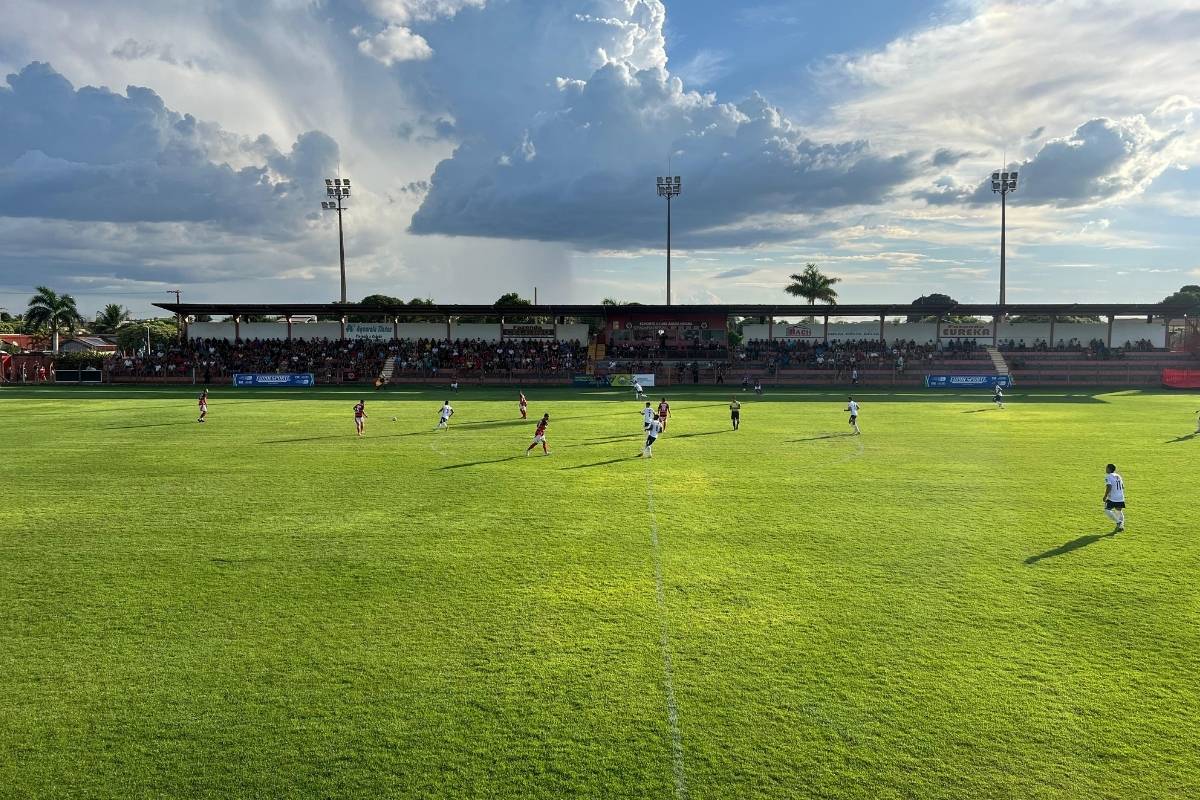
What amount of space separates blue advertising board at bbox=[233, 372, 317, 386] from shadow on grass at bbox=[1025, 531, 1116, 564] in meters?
54.4

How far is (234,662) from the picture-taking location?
7988 millimetres

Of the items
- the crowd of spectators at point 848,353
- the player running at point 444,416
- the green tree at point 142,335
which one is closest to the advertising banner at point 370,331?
the crowd of spectators at point 848,353

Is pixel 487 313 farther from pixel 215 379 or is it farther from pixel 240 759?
pixel 240 759

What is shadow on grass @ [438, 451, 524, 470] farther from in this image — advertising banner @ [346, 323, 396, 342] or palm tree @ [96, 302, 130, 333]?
palm tree @ [96, 302, 130, 333]

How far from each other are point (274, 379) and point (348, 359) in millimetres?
7318

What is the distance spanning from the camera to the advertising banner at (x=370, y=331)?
66.2 m

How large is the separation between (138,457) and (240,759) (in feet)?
61.3

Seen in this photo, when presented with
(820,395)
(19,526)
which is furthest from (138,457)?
→ (820,395)

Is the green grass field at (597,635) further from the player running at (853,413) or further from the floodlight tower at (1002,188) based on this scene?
the floodlight tower at (1002,188)

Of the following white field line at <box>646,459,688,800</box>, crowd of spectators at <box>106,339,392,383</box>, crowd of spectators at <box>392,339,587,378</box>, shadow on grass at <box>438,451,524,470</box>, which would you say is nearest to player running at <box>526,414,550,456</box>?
shadow on grass at <box>438,451,524,470</box>

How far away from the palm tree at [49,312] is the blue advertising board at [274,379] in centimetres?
4621

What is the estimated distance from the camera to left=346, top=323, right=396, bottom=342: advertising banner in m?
66.2

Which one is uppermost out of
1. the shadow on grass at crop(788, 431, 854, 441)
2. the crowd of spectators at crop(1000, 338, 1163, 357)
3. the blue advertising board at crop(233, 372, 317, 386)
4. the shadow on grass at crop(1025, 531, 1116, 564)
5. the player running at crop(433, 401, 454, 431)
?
the crowd of spectators at crop(1000, 338, 1163, 357)

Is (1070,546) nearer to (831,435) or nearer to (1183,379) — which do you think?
(831,435)
